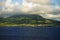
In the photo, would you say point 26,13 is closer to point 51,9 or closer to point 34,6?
point 34,6

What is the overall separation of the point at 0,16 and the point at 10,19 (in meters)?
0.15

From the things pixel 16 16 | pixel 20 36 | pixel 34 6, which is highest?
pixel 34 6

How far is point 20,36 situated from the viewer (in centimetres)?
204

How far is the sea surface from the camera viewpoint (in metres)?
2.02

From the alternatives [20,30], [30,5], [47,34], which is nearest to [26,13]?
[30,5]

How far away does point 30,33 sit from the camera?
204 centimetres

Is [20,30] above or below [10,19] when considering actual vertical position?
below

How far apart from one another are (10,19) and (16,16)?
98 millimetres

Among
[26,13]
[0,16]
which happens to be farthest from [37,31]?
[0,16]

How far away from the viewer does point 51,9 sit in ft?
6.74

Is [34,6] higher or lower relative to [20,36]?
higher

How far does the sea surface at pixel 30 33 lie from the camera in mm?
2020

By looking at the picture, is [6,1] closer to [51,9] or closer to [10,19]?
[10,19]

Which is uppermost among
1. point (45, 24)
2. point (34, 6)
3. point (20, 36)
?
point (34, 6)
